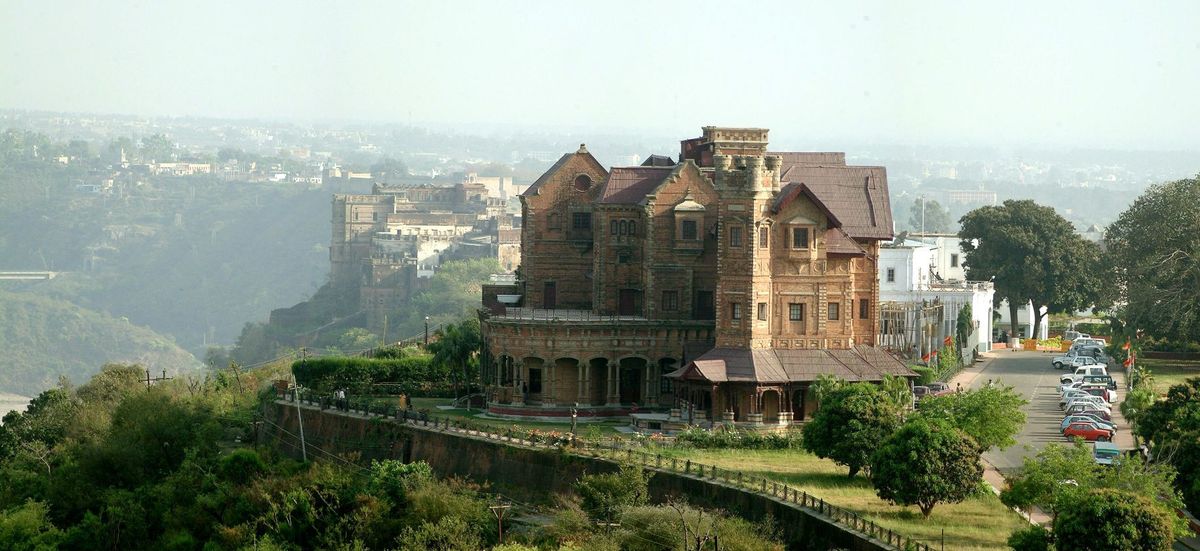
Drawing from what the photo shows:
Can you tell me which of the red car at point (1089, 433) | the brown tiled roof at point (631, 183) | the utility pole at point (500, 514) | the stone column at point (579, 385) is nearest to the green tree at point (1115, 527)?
the utility pole at point (500, 514)

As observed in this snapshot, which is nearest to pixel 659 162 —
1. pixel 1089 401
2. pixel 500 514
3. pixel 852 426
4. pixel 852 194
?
pixel 852 194

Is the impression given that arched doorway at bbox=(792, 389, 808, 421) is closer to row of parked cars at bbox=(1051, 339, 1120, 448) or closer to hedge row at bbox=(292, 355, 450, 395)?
row of parked cars at bbox=(1051, 339, 1120, 448)

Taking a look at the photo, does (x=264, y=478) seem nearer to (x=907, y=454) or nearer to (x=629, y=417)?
(x=629, y=417)

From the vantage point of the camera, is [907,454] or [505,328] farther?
[505,328]

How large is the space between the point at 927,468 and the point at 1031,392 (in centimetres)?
2960

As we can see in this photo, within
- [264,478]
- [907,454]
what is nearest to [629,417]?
[264,478]

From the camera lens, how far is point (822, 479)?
62562mm

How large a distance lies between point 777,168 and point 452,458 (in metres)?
15.2

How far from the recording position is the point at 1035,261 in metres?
113

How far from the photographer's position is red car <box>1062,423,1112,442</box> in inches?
2736

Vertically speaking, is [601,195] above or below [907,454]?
above

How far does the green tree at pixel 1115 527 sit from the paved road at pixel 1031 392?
9.60m

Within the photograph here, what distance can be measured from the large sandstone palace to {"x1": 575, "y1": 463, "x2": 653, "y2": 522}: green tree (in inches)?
440

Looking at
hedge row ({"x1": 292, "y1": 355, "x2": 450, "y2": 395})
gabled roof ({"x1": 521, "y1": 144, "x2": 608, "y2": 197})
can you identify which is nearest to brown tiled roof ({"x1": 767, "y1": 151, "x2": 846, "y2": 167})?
gabled roof ({"x1": 521, "y1": 144, "x2": 608, "y2": 197})
